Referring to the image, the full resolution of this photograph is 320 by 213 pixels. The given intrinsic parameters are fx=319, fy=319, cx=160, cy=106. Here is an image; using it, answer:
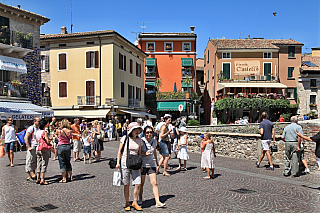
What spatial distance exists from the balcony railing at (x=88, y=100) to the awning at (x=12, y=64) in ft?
28.1

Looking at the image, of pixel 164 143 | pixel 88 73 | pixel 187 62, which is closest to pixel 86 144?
pixel 164 143

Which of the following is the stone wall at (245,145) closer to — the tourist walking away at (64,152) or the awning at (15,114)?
the tourist walking away at (64,152)

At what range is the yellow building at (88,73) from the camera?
30469 mm

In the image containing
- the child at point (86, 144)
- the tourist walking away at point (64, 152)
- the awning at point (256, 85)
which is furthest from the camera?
the awning at point (256, 85)

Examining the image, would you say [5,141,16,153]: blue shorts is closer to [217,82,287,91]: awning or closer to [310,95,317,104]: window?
[217,82,287,91]: awning

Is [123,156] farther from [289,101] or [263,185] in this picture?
[289,101]

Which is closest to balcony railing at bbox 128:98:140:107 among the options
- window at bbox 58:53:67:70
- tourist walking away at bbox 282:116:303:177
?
window at bbox 58:53:67:70

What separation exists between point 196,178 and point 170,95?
33.3 meters

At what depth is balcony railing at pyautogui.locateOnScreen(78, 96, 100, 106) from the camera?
30.5m

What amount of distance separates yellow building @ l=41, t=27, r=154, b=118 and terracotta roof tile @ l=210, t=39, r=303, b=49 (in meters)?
15.5

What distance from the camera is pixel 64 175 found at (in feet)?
27.9

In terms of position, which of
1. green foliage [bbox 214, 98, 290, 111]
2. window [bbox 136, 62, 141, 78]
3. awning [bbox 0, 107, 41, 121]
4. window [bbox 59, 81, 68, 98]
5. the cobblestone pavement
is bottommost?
the cobblestone pavement

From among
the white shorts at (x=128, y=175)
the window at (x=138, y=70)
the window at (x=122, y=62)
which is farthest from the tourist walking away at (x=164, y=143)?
the window at (x=138, y=70)

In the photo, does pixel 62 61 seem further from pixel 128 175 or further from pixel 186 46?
pixel 128 175
